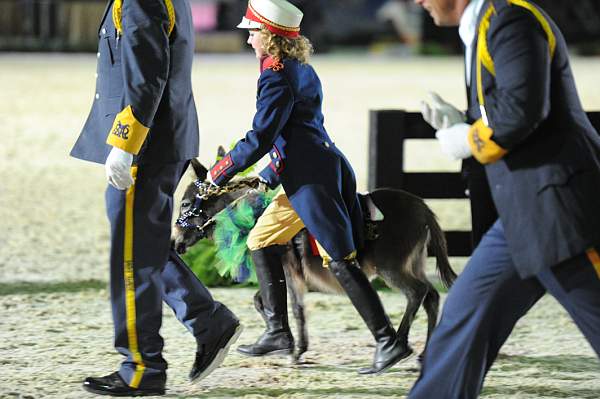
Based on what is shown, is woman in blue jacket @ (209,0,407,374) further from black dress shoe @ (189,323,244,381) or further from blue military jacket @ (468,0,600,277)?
blue military jacket @ (468,0,600,277)

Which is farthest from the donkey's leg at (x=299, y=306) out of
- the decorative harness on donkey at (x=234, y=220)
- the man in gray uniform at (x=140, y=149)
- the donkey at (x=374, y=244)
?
the man in gray uniform at (x=140, y=149)

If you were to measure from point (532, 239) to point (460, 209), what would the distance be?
683 centimetres

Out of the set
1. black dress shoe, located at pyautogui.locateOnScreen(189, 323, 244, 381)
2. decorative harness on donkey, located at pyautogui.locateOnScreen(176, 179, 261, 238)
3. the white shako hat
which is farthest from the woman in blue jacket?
black dress shoe, located at pyautogui.locateOnScreen(189, 323, 244, 381)

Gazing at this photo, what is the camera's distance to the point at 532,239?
12.0ft

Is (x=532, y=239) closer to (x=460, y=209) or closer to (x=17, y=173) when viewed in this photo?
(x=460, y=209)

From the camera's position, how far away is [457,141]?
3.82m

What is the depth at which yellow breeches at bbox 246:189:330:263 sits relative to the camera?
17.9 ft

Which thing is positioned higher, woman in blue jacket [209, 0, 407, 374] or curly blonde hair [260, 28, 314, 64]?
curly blonde hair [260, 28, 314, 64]

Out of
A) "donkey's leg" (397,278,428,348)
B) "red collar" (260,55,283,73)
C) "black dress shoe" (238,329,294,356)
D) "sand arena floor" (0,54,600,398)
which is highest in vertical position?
"red collar" (260,55,283,73)

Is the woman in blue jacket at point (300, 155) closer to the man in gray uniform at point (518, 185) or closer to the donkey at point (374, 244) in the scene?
the donkey at point (374, 244)

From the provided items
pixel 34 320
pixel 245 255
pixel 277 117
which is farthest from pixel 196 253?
pixel 277 117

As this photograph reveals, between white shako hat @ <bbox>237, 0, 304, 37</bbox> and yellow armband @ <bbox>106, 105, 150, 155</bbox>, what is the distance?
83 cm

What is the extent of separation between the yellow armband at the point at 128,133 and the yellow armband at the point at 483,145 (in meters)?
1.35

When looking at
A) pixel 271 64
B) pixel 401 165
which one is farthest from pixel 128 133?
pixel 401 165
